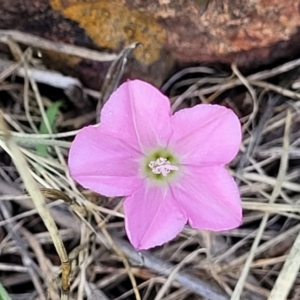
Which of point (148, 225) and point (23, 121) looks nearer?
point (148, 225)

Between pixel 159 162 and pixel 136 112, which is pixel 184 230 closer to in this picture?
pixel 159 162

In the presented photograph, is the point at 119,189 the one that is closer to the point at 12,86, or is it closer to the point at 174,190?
the point at 174,190

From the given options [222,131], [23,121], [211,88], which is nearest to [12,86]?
[23,121]

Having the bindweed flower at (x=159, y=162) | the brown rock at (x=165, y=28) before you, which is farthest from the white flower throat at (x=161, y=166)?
the brown rock at (x=165, y=28)

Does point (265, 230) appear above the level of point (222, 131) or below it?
below

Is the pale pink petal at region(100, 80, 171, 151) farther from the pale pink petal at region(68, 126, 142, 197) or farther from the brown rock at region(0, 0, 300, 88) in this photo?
the brown rock at region(0, 0, 300, 88)

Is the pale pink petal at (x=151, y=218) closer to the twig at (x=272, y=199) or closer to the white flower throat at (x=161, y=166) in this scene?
the white flower throat at (x=161, y=166)

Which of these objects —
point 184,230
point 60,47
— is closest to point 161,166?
point 184,230
